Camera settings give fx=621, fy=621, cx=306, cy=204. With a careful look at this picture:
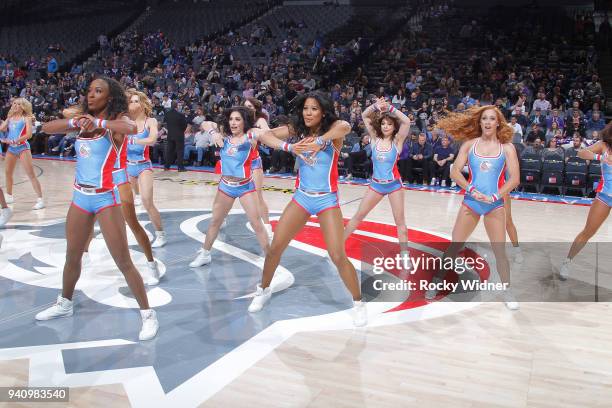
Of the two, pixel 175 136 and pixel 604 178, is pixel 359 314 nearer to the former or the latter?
pixel 604 178

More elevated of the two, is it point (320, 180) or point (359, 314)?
point (320, 180)

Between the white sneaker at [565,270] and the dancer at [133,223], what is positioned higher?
the dancer at [133,223]

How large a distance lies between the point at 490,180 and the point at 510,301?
111 cm

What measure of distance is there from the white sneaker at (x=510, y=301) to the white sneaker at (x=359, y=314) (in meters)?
1.42

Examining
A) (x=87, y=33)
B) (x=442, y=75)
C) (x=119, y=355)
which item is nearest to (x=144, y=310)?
(x=119, y=355)

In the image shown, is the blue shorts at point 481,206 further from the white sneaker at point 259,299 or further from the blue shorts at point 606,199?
the white sneaker at point 259,299

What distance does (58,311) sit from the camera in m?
5.11

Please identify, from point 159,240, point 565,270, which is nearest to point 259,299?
point 159,240

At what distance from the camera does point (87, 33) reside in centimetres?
2844

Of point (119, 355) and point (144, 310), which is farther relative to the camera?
point (144, 310)

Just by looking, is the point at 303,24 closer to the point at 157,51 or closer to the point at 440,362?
the point at 157,51

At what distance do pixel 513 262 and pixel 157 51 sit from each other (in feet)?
67.4

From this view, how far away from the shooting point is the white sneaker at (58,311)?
5.09m

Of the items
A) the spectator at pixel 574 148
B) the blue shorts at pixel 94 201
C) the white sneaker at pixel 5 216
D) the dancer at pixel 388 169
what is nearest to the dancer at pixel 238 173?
the dancer at pixel 388 169
